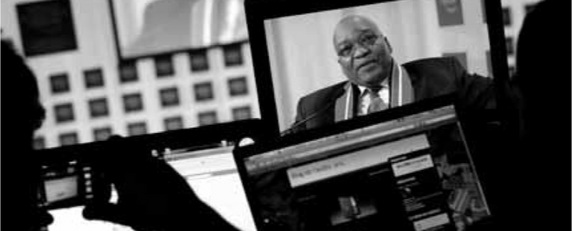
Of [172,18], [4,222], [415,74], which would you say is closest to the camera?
[4,222]

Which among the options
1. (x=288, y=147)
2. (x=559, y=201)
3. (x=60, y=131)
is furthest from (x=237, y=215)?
(x=60, y=131)

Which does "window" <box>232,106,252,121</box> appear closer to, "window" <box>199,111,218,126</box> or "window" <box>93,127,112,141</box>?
"window" <box>199,111,218,126</box>

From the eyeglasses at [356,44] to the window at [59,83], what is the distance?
1757mm

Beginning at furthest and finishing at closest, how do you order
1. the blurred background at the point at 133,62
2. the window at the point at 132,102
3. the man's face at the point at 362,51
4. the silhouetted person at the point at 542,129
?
1. the window at the point at 132,102
2. the blurred background at the point at 133,62
3. the man's face at the point at 362,51
4. the silhouetted person at the point at 542,129

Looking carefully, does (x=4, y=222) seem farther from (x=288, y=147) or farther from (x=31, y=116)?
(x=288, y=147)

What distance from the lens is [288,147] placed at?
30.9 inches

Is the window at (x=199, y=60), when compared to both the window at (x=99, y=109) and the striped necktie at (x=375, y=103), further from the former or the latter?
the striped necktie at (x=375, y=103)

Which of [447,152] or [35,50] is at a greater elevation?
[35,50]

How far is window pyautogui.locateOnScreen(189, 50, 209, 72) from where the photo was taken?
7.97 feet

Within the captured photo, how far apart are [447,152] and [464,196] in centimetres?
5

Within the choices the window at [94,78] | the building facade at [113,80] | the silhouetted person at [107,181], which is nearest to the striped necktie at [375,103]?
the silhouetted person at [107,181]

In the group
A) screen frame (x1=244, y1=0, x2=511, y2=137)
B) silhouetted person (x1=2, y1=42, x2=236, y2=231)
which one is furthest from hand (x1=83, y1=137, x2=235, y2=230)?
screen frame (x1=244, y1=0, x2=511, y2=137)

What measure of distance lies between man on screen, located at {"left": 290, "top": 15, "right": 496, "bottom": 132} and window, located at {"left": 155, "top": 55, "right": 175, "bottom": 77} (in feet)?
5.24

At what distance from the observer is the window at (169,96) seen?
2492 mm
